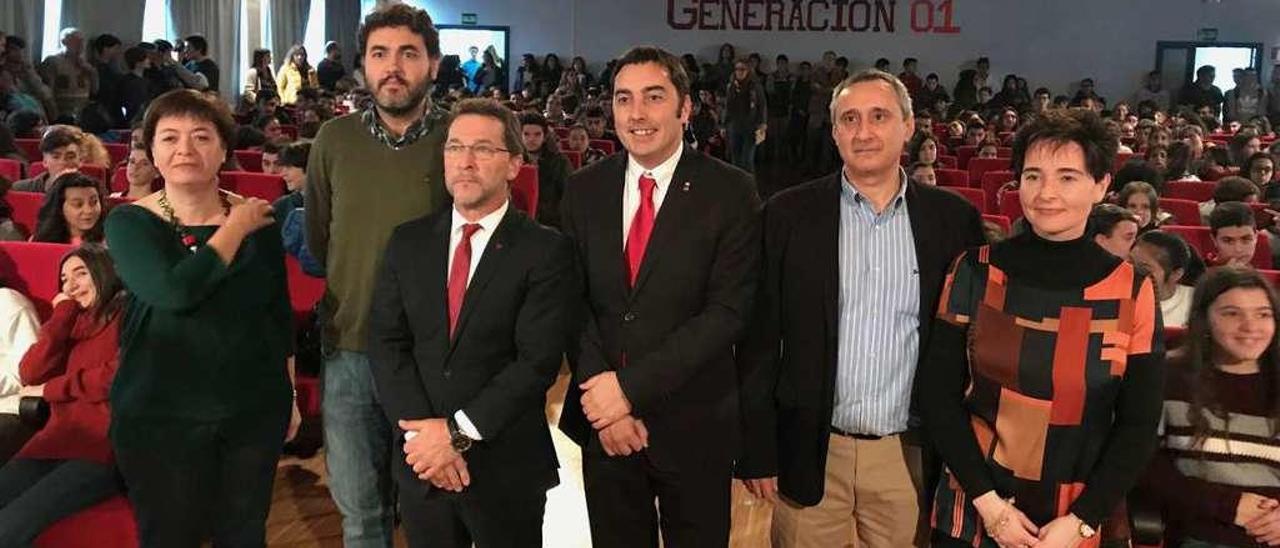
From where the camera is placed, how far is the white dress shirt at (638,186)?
2.20m

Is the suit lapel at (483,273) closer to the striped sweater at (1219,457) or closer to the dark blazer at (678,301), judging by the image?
the dark blazer at (678,301)

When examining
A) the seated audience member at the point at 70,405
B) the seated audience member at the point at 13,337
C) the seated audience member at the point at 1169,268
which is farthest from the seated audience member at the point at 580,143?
the seated audience member at the point at 70,405

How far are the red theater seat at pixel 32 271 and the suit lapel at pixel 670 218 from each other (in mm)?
2251

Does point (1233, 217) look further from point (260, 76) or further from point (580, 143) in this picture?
point (260, 76)

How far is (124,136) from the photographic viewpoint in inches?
360

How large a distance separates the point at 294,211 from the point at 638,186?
2.04 metres

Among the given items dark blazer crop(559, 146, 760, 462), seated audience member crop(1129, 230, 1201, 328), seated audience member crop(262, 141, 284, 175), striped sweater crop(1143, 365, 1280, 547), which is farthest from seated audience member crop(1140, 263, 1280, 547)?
seated audience member crop(262, 141, 284, 175)

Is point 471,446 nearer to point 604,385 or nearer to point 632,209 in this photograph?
point 604,385

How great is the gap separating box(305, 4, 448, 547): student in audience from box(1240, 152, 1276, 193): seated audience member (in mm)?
6324

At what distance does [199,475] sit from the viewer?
2209 millimetres

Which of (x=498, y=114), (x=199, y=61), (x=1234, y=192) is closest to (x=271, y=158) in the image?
(x=498, y=114)

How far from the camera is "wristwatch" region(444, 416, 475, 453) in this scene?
2.11m

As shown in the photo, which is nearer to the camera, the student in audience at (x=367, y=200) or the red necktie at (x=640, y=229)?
the red necktie at (x=640, y=229)

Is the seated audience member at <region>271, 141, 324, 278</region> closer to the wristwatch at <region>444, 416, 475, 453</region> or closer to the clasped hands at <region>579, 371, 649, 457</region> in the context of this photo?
the wristwatch at <region>444, 416, 475, 453</region>
